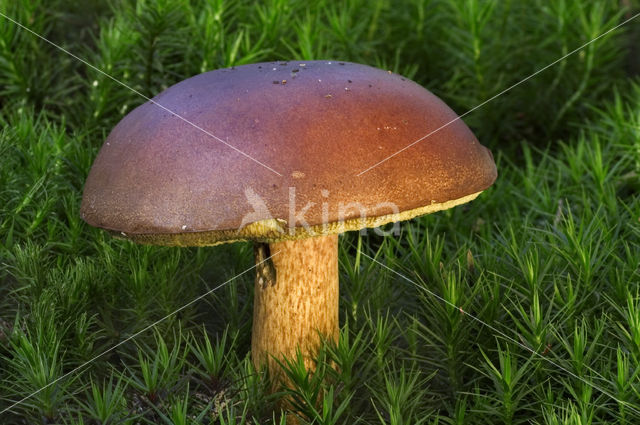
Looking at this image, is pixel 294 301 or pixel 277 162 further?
pixel 294 301

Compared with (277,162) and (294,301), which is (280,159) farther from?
(294,301)

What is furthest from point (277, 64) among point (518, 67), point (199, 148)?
point (518, 67)

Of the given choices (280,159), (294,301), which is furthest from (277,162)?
(294,301)

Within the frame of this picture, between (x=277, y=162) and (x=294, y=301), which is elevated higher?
(x=277, y=162)

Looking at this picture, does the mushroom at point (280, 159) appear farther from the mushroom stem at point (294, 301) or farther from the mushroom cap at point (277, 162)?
the mushroom stem at point (294, 301)

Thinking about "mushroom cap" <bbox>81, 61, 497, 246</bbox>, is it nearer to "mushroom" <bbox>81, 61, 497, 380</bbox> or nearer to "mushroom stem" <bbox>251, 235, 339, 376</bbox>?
"mushroom" <bbox>81, 61, 497, 380</bbox>

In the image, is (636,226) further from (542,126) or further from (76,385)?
(76,385)
